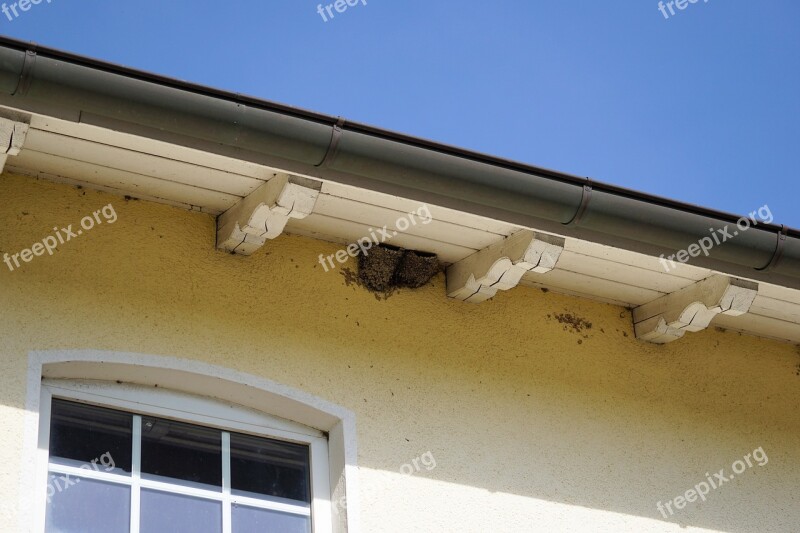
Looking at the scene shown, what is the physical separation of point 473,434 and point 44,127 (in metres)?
2.23

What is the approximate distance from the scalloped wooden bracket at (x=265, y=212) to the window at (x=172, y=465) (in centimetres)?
70

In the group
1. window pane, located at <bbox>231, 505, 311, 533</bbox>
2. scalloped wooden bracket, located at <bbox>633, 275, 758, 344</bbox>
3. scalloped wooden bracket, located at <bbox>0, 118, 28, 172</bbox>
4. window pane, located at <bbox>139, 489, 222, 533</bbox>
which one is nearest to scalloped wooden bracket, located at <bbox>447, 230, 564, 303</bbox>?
scalloped wooden bracket, located at <bbox>633, 275, 758, 344</bbox>

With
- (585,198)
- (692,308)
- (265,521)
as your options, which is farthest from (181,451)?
(692,308)

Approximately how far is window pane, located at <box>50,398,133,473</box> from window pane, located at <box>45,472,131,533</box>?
101 mm

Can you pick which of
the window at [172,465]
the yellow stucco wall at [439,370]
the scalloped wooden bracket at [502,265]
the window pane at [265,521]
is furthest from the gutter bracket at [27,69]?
the scalloped wooden bracket at [502,265]

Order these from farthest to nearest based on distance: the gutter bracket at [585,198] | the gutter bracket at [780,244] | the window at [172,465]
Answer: the gutter bracket at [780,244] → the gutter bracket at [585,198] → the window at [172,465]

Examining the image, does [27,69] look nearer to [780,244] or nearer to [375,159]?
[375,159]

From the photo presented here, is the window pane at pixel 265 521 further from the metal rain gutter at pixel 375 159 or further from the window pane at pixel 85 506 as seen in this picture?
the metal rain gutter at pixel 375 159

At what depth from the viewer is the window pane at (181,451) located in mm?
4934

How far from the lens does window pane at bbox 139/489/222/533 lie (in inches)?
188

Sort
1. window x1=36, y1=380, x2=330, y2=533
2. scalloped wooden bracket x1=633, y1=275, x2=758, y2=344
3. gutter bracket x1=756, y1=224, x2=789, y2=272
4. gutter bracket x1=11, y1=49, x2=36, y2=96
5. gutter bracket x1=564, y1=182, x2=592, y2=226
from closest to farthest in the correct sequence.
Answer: gutter bracket x1=11, y1=49, x2=36, y2=96 < window x1=36, y1=380, x2=330, y2=533 < gutter bracket x1=564, y1=182, x2=592, y2=226 < gutter bracket x1=756, y1=224, x2=789, y2=272 < scalloped wooden bracket x1=633, y1=275, x2=758, y2=344

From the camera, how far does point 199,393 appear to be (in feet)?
17.1

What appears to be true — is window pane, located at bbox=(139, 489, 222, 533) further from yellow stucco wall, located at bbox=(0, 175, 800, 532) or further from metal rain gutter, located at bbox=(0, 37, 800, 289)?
metal rain gutter, located at bbox=(0, 37, 800, 289)

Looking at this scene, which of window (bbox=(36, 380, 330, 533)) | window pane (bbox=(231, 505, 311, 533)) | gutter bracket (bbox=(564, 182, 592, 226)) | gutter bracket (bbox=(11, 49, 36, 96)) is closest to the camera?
gutter bracket (bbox=(11, 49, 36, 96))
